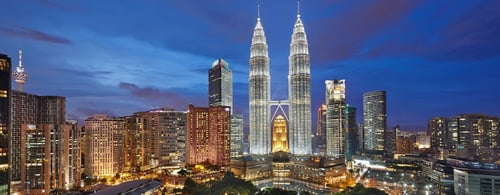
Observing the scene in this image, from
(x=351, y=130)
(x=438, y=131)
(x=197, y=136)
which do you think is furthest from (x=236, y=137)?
(x=438, y=131)

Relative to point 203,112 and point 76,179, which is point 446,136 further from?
point 76,179

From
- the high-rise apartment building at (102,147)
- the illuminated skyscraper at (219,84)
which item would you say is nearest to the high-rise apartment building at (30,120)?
the high-rise apartment building at (102,147)

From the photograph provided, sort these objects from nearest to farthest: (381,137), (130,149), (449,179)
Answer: (449,179)
(130,149)
(381,137)

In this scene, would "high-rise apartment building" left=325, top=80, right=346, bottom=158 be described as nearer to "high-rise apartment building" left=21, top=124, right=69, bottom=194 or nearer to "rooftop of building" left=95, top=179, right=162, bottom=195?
"rooftop of building" left=95, top=179, right=162, bottom=195

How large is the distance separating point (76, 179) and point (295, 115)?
49003mm

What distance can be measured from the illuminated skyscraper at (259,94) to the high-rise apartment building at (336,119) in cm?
1832

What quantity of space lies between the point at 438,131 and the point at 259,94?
5600 centimetres

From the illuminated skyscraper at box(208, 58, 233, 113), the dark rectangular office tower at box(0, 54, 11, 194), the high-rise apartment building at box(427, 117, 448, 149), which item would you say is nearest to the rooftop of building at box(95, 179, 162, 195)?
the dark rectangular office tower at box(0, 54, 11, 194)

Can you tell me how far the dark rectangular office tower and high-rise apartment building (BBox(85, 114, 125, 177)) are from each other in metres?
30.6

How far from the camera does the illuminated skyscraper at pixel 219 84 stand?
9969cm

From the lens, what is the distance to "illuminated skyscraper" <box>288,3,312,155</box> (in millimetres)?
77500

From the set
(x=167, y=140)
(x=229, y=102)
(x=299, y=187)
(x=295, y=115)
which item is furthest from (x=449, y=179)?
(x=229, y=102)

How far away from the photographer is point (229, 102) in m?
107

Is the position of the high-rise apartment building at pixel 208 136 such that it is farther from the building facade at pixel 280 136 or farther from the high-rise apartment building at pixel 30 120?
the building facade at pixel 280 136
